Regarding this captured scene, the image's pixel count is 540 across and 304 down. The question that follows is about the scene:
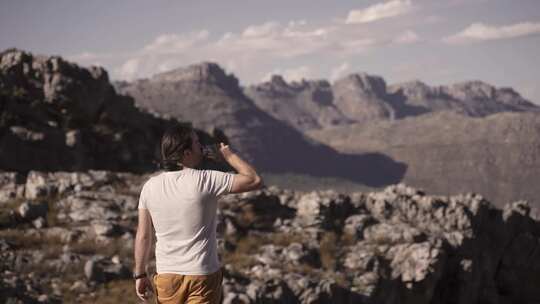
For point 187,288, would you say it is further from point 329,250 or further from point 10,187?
point 10,187

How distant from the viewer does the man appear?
24.2 feet

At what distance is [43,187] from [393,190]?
1973 centimetres

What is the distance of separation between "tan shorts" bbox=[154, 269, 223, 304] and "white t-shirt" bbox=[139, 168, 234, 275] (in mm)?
73

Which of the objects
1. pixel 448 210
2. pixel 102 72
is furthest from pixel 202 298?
pixel 102 72

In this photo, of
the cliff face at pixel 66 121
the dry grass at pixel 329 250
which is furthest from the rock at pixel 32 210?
the cliff face at pixel 66 121

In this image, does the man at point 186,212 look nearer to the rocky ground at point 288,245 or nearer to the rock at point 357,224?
the rocky ground at point 288,245

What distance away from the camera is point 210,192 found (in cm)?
736

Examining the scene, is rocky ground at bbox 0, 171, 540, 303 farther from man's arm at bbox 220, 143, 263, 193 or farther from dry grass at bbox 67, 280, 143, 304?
man's arm at bbox 220, 143, 263, 193

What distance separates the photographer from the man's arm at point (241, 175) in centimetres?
736

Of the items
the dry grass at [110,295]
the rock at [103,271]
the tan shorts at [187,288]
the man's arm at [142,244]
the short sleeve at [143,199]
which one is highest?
the short sleeve at [143,199]

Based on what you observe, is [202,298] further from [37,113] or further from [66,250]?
[37,113]

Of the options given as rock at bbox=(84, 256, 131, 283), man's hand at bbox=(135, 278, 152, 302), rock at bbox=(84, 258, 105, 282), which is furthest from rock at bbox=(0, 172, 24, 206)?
man's hand at bbox=(135, 278, 152, 302)

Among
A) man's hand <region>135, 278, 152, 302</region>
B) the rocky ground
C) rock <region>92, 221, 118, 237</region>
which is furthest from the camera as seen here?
rock <region>92, 221, 118, 237</region>

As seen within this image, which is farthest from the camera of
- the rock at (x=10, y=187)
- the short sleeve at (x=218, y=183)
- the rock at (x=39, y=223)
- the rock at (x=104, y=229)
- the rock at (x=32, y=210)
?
the rock at (x=10, y=187)
